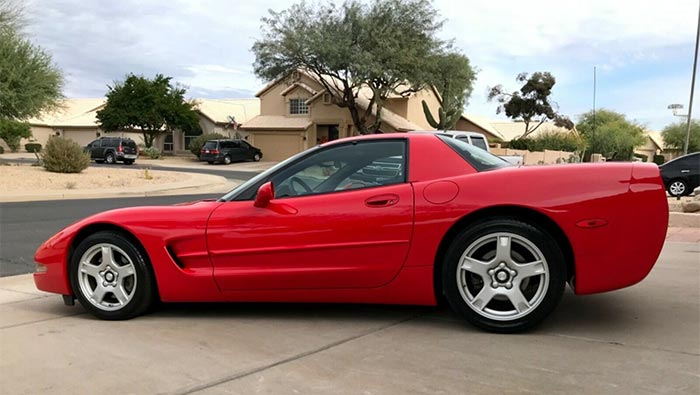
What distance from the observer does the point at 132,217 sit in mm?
4598

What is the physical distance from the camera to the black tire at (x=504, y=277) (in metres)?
3.90

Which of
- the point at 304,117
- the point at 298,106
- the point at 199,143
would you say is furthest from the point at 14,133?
the point at 304,117

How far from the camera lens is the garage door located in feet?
155

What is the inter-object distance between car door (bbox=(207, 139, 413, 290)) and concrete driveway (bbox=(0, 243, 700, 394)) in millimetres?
431

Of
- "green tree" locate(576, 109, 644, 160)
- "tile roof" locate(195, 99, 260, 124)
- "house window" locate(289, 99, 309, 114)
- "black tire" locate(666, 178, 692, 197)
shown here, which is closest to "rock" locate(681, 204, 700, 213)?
"black tire" locate(666, 178, 692, 197)

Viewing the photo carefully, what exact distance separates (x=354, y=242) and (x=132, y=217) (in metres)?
1.84

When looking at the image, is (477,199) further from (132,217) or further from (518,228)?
(132,217)

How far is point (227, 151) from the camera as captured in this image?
44.0 meters

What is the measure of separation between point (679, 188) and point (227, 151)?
3326 centimetres

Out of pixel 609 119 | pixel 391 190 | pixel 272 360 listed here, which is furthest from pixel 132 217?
pixel 609 119

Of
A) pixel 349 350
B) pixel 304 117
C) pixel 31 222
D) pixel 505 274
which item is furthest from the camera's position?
pixel 304 117

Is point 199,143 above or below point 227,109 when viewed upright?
below

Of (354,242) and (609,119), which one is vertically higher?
(609,119)

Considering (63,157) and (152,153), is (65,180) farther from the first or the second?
(152,153)
